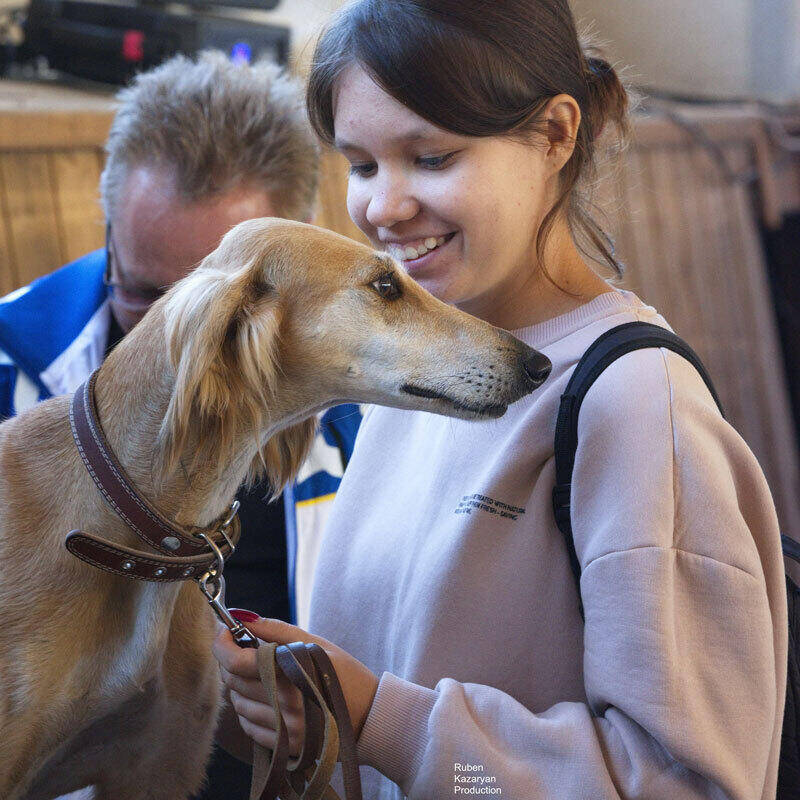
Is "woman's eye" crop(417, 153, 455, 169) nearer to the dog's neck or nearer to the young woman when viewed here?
the young woman

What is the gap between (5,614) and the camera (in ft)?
3.46

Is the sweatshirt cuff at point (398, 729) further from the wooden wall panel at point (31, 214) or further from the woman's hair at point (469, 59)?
the wooden wall panel at point (31, 214)

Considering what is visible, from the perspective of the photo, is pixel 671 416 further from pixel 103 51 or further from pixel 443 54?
pixel 103 51

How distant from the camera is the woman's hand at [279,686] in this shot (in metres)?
0.95

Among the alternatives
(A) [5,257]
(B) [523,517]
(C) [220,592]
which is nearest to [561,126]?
(B) [523,517]

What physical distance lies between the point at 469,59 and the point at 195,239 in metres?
0.71

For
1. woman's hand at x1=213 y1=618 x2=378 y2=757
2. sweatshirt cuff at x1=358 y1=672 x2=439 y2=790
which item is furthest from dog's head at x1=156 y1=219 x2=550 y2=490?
sweatshirt cuff at x1=358 y1=672 x2=439 y2=790

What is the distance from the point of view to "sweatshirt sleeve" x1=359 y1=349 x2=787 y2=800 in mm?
840

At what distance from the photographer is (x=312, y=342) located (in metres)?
1.15

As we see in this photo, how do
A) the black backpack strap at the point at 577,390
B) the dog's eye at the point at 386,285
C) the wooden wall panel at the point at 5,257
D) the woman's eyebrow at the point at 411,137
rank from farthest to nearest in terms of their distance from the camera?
1. the wooden wall panel at the point at 5,257
2. the dog's eye at the point at 386,285
3. the woman's eyebrow at the point at 411,137
4. the black backpack strap at the point at 577,390

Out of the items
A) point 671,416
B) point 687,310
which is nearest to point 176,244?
point 671,416

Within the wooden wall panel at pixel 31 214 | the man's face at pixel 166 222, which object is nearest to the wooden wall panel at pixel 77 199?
the wooden wall panel at pixel 31 214

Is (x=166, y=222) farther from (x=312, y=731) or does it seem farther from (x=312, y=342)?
(x=312, y=731)

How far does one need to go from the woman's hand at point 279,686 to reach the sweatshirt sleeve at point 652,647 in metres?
0.05
